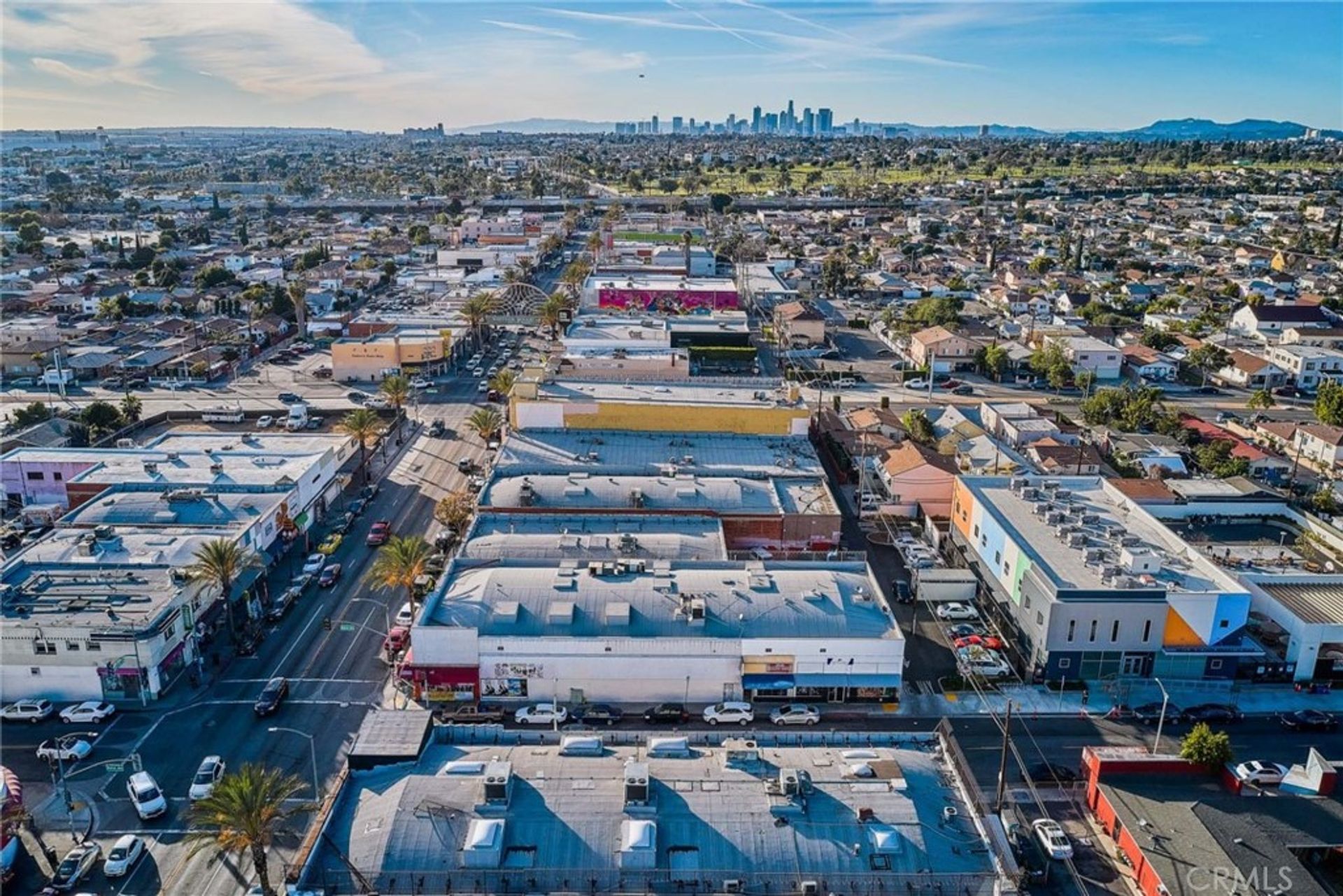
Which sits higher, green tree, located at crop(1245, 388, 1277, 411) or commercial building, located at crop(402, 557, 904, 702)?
green tree, located at crop(1245, 388, 1277, 411)

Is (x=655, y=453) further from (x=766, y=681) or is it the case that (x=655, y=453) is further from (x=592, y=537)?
(x=766, y=681)

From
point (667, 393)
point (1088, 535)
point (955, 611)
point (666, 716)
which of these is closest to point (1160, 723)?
point (955, 611)

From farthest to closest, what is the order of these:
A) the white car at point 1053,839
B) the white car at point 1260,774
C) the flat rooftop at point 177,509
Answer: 1. the flat rooftop at point 177,509
2. the white car at point 1260,774
3. the white car at point 1053,839

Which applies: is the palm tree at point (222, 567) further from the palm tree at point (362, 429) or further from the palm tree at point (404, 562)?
the palm tree at point (362, 429)

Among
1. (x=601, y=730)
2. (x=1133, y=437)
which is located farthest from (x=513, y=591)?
(x=1133, y=437)

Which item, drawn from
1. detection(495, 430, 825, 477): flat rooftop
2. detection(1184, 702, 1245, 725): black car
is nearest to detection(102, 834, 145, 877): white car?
detection(495, 430, 825, 477): flat rooftop

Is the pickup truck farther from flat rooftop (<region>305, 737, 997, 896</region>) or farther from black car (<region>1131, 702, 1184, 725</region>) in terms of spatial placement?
black car (<region>1131, 702, 1184, 725</region>)

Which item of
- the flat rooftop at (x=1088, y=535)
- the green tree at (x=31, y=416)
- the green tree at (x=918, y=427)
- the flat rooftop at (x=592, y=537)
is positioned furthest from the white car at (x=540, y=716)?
the green tree at (x=31, y=416)
